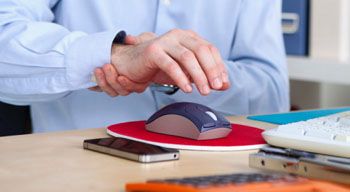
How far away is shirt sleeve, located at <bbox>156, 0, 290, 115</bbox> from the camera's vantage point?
1.25 m

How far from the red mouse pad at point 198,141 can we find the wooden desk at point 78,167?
0.01 metres

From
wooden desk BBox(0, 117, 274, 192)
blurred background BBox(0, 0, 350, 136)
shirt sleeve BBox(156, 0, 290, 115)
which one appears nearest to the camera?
wooden desk BBox(0, 117, 274, 192)

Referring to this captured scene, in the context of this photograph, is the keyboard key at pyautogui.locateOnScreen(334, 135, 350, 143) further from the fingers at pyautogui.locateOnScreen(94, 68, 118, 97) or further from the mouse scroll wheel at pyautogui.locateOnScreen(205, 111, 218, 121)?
the fingers at pyautogui.locateOnScreen(94, 68, 118, 97)

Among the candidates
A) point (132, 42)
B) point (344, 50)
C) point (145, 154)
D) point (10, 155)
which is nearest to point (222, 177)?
point (145, 154)

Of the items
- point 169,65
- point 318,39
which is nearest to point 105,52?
point 169,65

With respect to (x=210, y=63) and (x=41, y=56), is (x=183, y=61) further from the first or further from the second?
(x=41, y=56)

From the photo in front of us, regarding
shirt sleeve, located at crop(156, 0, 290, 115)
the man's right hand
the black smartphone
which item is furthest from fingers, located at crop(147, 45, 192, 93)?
shirt sleeve, located at crop(156, 0, 290, 115)

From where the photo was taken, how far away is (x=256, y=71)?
1293mm

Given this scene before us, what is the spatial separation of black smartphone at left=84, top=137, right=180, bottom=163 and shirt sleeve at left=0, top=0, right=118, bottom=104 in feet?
0.71

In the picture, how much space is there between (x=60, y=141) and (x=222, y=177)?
1.07 ft

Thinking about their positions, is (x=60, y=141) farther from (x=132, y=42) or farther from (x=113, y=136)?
(x=132, y=42)

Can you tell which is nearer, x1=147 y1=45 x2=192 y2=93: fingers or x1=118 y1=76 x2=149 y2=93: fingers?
x1=147 y1=45 x2=192 y2=93: fingers

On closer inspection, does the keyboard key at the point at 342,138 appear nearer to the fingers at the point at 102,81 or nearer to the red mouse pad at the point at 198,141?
the red mouse pad at the point at 198,141

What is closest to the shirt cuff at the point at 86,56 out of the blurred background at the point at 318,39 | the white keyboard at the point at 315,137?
the white keyboard at the point at 315,137
